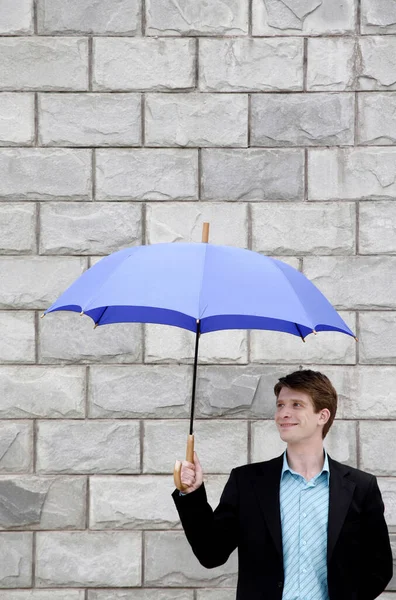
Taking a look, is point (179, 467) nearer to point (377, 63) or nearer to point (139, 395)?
point (139, 395)

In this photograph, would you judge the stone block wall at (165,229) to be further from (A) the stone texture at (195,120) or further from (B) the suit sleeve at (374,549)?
(B) the suit sleeve at (374,549)

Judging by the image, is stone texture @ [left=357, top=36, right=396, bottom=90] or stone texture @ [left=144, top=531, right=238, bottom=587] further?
stone texture @ [left=357, top=36, right=396, bottom=90]

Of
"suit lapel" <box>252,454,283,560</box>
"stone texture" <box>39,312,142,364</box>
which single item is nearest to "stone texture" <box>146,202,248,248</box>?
"stone texture" <box>39,312,142,364</box>

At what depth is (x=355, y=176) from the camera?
16.8ft

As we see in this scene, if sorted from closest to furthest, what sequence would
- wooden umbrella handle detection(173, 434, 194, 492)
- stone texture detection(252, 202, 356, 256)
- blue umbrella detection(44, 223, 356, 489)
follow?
blue umbrella detection(44, 223, 356, 489) < wooden umbrella handle detection(173, 434, 194, 492) < stone texture detection(252, 202, 356, 256)

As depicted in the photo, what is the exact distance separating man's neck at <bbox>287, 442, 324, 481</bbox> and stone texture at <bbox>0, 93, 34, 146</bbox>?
8.15 ft

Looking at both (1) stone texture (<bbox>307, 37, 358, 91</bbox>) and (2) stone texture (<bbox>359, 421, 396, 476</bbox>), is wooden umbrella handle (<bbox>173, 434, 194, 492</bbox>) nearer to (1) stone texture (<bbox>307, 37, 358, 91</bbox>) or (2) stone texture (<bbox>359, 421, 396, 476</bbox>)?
(2) stone texture (<bbox>359, 421, 396, 476</bbox>)

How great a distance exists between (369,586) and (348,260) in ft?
6.47

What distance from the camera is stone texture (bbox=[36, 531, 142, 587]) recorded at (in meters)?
5.00

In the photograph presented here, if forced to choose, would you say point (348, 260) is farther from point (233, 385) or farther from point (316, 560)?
point (316, 560)

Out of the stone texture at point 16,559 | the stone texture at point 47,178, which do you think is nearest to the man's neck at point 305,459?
the stone texture at point 16,559

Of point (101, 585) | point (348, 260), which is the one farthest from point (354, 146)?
point (101, 585)

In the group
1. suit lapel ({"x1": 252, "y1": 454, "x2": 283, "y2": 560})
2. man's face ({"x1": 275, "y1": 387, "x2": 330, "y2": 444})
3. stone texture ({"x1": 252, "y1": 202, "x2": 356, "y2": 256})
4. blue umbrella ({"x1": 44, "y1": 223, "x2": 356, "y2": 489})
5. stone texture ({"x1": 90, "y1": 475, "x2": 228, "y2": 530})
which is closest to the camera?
blue umbrella ({"x1": 44, "y1": 223, "x2": 356, "y2": 489})

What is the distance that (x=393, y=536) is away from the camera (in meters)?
5.00
